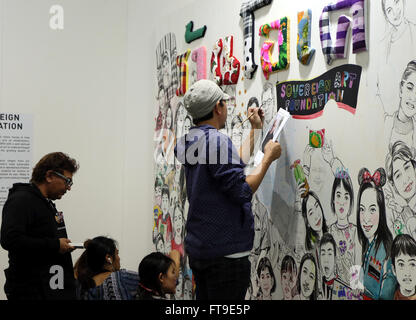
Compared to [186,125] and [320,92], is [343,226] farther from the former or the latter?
[186,125]

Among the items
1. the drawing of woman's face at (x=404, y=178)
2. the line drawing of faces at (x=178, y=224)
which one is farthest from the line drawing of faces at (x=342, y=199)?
the line drawing of faces at (x=178, y=224)

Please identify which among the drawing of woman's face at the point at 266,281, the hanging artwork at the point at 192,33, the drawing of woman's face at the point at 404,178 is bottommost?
the drawing of woman's face at the point at 266,281

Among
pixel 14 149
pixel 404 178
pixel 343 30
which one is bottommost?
pixel 404 178

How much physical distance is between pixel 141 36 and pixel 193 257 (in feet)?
8.10

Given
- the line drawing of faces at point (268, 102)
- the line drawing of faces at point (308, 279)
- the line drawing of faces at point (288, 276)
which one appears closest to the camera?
the line drawing of faces at point (308, 279)

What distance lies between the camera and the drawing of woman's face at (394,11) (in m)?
2.13

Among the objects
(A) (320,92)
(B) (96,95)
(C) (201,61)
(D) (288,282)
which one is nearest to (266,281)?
(D) (288,282)

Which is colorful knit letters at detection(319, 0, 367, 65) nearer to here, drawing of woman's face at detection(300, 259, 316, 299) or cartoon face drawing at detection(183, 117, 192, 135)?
drawing of woman's face at detection(300, 259, 316, 299)

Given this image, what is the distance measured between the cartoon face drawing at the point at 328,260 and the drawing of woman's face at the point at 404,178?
1.57 ft

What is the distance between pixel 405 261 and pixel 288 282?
78 cm

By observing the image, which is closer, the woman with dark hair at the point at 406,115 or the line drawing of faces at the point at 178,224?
the woman with dark hair at the point at 406,115

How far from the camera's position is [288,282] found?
9.13ft

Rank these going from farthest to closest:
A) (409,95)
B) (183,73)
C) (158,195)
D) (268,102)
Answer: (158,195) → (183,73) → (268,102) → (409,95)

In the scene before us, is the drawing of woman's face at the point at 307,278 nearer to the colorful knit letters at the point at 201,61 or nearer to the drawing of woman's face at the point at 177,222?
the drawing of woman's face at the point at 177,222
